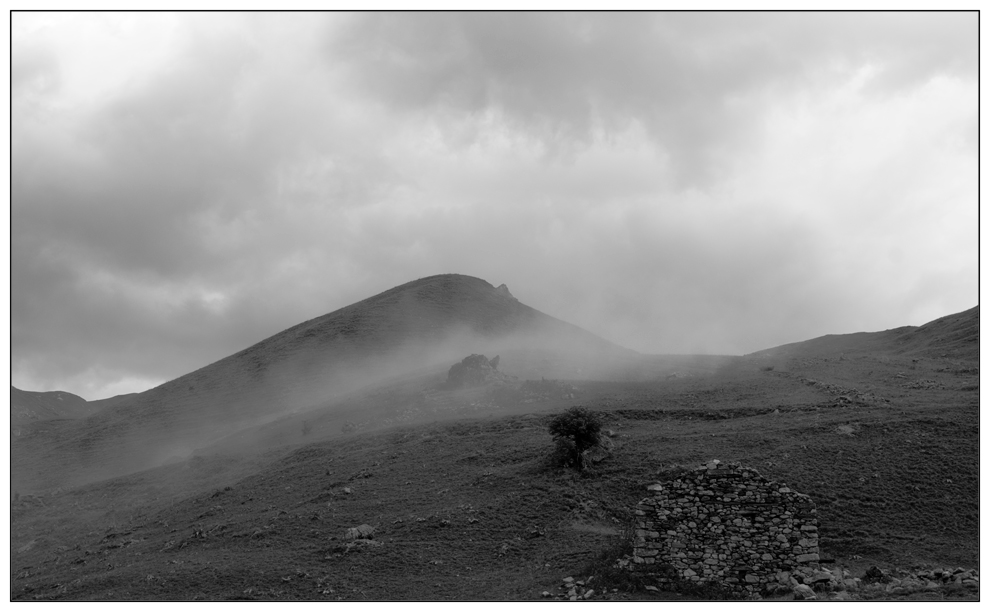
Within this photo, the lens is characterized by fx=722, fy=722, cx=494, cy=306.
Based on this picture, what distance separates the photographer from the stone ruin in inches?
3098

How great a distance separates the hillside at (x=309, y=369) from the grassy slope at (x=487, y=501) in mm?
25786

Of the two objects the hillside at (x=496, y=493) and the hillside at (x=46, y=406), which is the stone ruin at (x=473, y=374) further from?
the hillside at (x=46, y=406)

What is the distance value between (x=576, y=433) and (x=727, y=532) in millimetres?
23078

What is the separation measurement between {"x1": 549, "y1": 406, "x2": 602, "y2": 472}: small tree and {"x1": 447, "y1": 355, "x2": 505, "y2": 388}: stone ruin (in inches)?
1275

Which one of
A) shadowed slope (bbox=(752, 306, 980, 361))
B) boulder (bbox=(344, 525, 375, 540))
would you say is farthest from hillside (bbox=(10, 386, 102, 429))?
shadowed slope (bbox=(752, 306, 980, 361))

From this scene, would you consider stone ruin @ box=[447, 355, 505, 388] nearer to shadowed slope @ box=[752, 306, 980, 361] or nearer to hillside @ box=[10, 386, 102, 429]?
shadowed slope @ box=[752, 306, 980, 361]

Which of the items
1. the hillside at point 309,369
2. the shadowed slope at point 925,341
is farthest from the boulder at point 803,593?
the shadowed slope at point 925,341

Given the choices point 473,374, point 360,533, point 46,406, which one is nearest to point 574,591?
point 360,533

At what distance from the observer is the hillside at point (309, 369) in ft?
297

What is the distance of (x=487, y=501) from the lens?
40.1 meters

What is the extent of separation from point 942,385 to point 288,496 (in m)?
54.6

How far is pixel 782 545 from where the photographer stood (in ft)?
70.5

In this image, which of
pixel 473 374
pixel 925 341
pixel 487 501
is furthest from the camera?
pixel 925 341

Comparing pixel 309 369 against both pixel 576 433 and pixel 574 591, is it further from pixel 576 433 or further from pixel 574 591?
pixel 574 591
